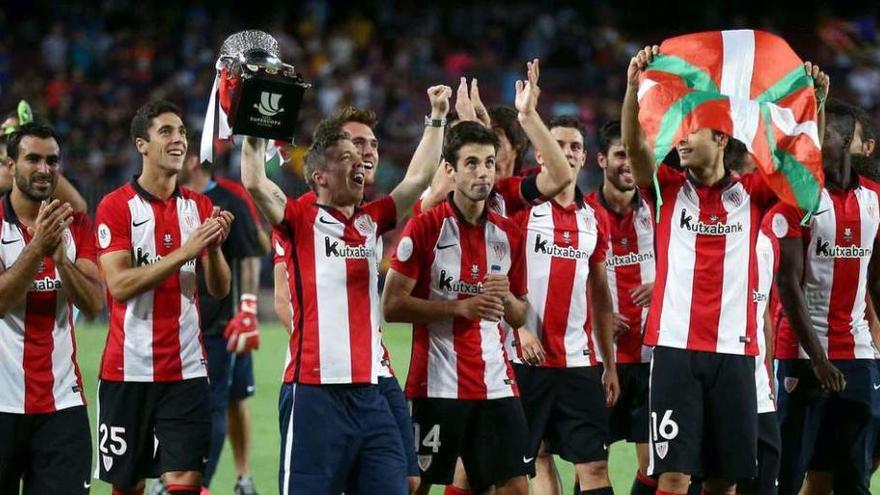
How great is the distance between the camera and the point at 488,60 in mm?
25516

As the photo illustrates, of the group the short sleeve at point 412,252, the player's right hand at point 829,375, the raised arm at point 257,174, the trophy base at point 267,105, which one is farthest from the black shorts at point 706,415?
the trophy base at point 267,105

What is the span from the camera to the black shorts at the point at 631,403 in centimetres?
812

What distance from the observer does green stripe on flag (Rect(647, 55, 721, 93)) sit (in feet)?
21.8

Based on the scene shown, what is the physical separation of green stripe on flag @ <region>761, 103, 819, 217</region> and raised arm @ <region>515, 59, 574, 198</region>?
1037 millimetres

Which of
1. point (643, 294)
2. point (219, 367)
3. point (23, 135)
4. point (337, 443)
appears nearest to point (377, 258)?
point (337, 443)

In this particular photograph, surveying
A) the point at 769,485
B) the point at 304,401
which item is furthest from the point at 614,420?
the point at 304,401

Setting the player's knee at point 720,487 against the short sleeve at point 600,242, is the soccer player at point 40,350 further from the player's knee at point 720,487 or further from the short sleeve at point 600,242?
the player's knee at point 720,487

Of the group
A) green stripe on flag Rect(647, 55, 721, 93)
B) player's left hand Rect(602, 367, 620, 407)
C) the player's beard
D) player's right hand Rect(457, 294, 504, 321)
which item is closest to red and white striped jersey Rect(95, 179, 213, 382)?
the player's beard

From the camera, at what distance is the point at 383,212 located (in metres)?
6.59

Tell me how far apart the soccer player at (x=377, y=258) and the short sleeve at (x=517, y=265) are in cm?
65

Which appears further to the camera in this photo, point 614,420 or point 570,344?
point 614,420

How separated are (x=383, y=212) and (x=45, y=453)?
194cm

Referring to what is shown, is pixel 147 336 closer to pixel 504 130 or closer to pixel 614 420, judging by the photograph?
pixel 504 130

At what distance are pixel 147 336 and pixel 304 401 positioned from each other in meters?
1.21
